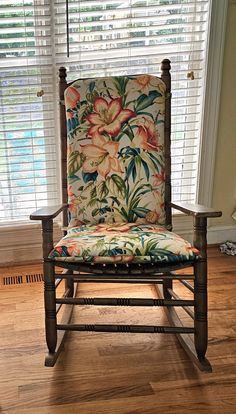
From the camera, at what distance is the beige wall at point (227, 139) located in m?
1.98

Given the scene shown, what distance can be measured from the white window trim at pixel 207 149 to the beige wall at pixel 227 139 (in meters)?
0.04

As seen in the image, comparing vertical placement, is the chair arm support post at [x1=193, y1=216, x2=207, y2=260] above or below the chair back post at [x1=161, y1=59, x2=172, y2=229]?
below

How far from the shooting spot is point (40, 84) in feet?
6.24

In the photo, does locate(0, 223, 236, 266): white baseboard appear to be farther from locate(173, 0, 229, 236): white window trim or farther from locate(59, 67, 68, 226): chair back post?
locate(173, 0, 229, 236): white window trim

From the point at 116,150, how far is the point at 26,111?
702 millimetres

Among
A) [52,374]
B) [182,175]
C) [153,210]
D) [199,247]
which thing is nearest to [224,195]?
[182,175]

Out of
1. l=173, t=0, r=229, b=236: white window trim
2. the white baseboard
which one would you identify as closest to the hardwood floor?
the white baseboard

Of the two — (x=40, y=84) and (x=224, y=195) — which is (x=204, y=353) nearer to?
(x=224, y=195)

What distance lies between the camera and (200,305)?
1.17m

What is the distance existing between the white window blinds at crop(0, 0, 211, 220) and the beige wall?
5.5 inches

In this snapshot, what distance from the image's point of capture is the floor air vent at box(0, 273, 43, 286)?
186cm

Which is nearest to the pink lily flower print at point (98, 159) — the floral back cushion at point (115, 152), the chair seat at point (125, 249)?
the floral back cushion at point (115, 152)

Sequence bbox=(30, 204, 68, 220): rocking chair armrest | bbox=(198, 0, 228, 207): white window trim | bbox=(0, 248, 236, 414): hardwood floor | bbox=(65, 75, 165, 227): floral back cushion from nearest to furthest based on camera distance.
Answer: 1. bbox=(0, 248, 236, 414): hardwood floor
2. bbox=(30, 204, 68, 220): rocking chair armrest
3. bbox=(65, 75, 165, 227): floral back cushion
4. bbox=(198, 0, 228, 207): white window trim

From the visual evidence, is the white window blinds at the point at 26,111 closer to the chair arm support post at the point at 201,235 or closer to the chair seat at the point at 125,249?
the chair seat at the point at 125,249
